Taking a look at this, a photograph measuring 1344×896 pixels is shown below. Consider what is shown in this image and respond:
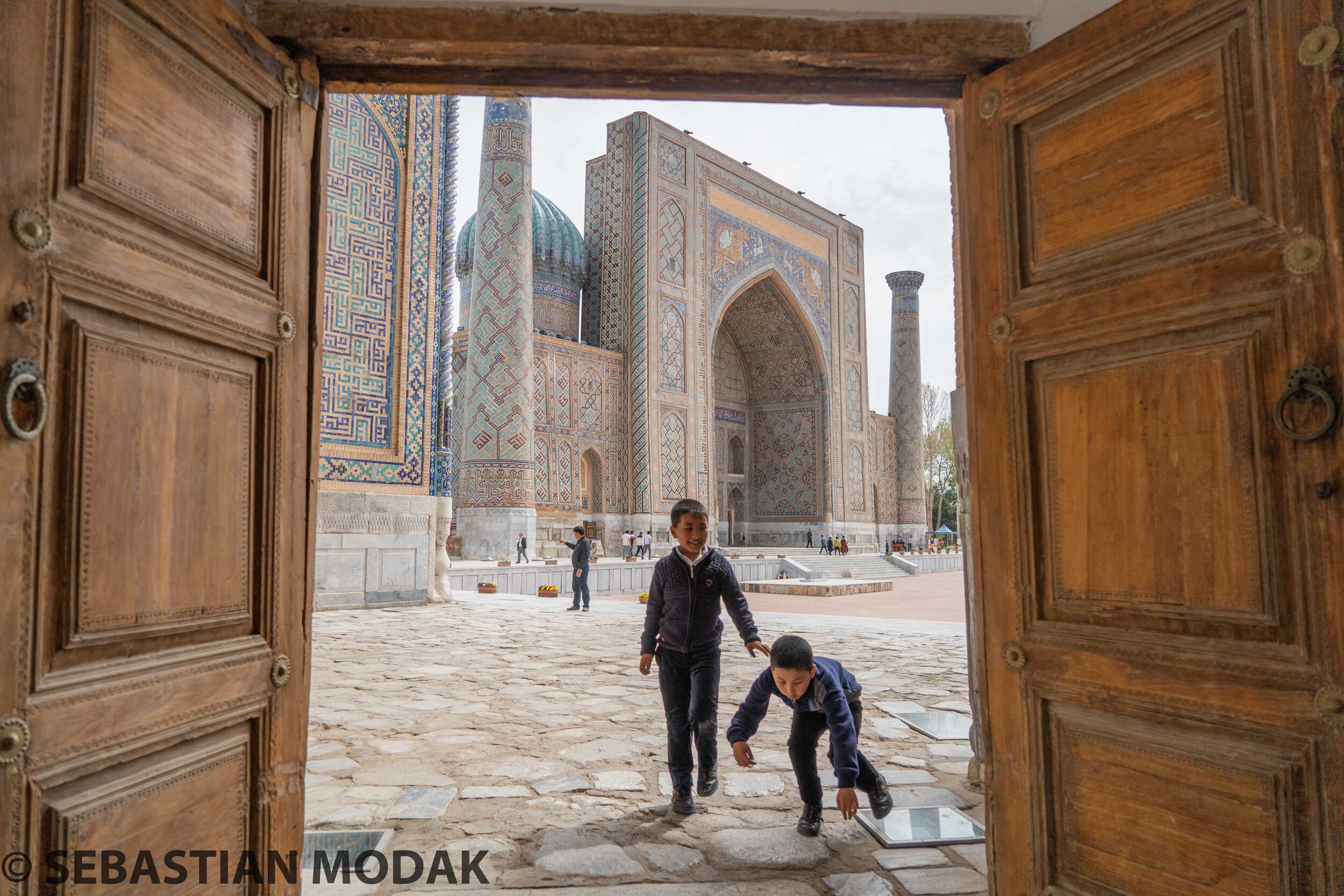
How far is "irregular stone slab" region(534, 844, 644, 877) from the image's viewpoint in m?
2.05

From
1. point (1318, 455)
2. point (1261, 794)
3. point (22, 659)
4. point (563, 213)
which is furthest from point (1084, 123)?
point (563, 213)

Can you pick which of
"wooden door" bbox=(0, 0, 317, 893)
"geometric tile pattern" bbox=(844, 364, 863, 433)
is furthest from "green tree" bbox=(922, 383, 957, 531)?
"wooden door" bbox=(0, 0, 317, 893)

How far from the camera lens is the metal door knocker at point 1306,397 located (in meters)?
1.23

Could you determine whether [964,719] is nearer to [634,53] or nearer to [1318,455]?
[1318,455]

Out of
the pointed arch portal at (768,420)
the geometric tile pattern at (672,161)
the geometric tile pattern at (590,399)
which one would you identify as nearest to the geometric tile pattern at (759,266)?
the pointed arch portal at (768,420)

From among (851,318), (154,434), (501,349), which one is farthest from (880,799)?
(851,318)

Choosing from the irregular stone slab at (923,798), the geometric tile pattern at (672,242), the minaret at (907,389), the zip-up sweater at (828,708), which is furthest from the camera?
the minaret at (907,389)

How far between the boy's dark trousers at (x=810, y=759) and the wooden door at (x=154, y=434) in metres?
1.36

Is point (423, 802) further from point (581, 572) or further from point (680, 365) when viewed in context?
point (680, 365)

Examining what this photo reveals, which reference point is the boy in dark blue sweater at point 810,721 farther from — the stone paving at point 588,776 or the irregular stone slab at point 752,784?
the irregular stone slab at point 752,784

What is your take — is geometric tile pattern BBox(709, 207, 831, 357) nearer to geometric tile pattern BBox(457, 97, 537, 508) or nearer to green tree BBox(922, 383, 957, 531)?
geometric tile pattern BBox(457, 97, 537, 508)

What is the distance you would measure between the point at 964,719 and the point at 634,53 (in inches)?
130

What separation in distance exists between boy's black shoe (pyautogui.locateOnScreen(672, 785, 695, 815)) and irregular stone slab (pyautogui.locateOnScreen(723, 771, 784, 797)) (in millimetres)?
236

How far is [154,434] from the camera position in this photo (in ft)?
4.48
